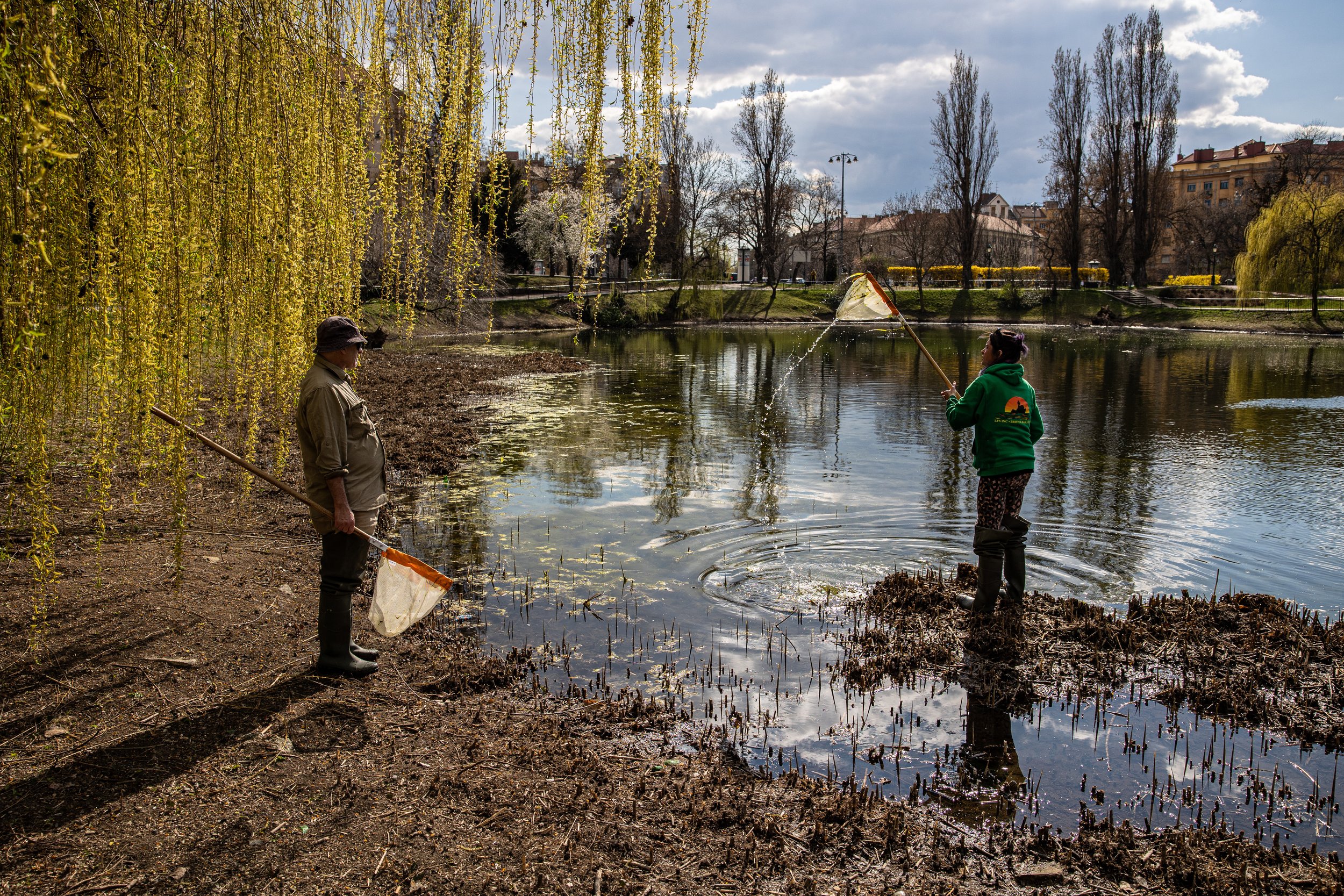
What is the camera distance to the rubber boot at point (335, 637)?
17.5 ft

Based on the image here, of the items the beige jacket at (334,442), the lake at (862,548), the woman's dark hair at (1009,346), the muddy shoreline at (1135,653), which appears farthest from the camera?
the woman's dark hair at (1009,346)

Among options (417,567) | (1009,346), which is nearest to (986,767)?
(1009,346)

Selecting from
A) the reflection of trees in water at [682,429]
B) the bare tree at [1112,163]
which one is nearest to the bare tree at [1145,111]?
the bare tree at [1112,163]

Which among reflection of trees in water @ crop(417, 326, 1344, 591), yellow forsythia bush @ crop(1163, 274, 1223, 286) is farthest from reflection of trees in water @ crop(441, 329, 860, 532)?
yellow forsythia bush @ crop(1163, 274, 1223, 286)

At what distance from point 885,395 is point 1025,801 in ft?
63.8

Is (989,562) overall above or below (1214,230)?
below

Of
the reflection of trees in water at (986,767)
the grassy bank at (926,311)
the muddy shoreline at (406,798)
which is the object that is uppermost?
the grassy bank at (926,311)

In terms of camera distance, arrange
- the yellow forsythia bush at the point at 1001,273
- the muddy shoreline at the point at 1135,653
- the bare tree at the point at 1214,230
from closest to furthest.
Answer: the muddy shoreline at the point at 1135,653 < the bare tree at the point at 1214,230 < the yellow forsythia bush at the point at 1001,273

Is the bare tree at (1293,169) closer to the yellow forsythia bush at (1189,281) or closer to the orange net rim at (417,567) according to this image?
the yellow forsythia bush at (1189,281)

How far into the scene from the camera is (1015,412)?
22.9 ft

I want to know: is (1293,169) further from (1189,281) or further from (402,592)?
(402,592)

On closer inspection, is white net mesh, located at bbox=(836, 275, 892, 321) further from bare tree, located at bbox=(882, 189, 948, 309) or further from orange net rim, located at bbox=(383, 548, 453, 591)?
bare tree, located at bbox=(882, 189, 948, 309)

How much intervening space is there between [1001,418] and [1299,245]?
151 ft

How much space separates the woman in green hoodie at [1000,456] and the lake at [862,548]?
4.10 ft
